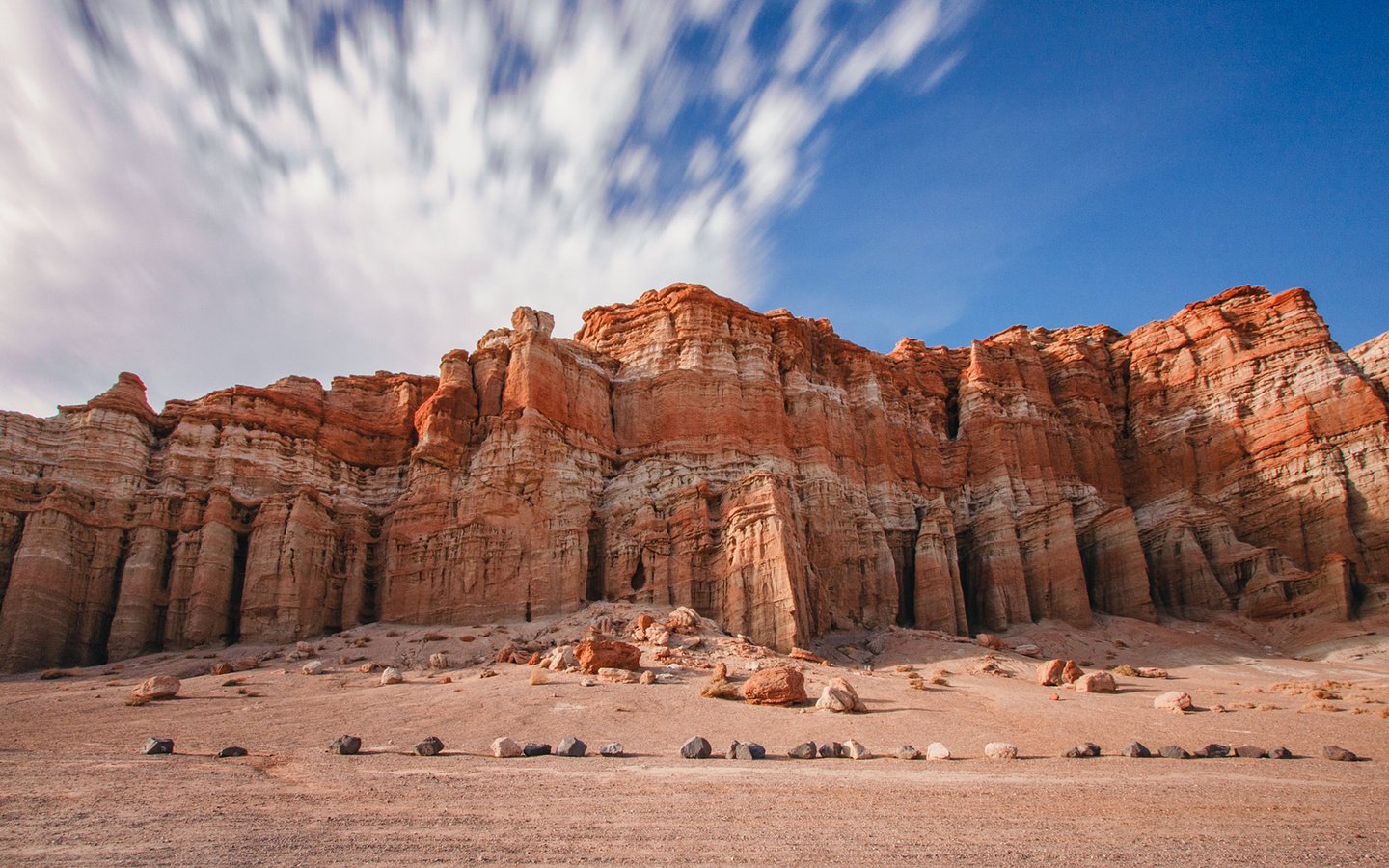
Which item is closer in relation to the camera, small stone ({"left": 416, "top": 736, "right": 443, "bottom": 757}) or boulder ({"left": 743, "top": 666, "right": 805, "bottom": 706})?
small stone ({"left": 416, "top": 736, "right": 443, "bottom": 757})

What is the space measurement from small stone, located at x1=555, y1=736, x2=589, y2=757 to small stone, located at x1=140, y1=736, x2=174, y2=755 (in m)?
5.71

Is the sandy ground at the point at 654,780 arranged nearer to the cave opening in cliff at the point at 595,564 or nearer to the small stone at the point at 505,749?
the small stone at the point at 505,749

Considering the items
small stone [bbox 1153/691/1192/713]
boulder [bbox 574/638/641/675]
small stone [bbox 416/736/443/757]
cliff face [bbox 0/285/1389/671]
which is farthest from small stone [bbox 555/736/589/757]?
cliff face [bbox 0/285/1389/671]

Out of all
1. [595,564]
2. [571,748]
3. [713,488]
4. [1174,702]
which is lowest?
[1174,702]

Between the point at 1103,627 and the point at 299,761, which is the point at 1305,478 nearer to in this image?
the point at 1103,627

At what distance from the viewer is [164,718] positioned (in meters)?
15.0

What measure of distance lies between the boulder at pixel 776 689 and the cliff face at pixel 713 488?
406 inches

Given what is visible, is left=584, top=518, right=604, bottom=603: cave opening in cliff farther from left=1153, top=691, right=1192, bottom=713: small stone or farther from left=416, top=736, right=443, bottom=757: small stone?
left=1153, top=691, right=1192, bottom=713: small stone

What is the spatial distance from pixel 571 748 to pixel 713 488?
950 inches

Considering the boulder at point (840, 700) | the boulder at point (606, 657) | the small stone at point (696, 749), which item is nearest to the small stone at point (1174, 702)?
the boulder at point (840, 700)

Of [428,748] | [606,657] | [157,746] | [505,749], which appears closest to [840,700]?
[606,657]

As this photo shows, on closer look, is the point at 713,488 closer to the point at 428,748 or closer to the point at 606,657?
the point at 606,657

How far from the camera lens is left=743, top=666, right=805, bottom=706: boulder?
17.3m

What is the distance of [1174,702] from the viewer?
60.1 feet
